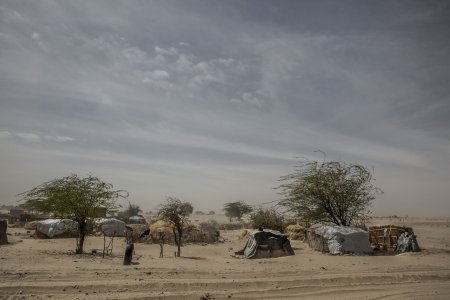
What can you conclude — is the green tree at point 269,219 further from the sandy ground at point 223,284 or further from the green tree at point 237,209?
the green tree at point 237,209

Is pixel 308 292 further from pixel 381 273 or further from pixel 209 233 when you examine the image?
pixel 209 233

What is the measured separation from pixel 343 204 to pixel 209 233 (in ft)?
35.3

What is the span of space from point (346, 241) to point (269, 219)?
28.7ft

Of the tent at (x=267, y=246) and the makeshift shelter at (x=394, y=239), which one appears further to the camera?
the makeshift shelter at (x=394, y=239)

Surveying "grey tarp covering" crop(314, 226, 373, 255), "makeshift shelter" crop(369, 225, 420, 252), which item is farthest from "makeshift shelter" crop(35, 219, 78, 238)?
"makeshift shelter" crop(369, 225, 420, 252)

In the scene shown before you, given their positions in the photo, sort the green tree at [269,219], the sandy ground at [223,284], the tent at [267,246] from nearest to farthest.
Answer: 1. the sandy ground at [223,284]
2. the tent at [267,246]
3. the green tree at [269,219]

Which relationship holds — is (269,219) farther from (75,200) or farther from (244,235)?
(75,200)

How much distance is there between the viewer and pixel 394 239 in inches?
856

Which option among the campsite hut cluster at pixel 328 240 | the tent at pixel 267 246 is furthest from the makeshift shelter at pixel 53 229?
the tent at pixel 267 246

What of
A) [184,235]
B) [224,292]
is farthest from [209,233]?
[224,292]

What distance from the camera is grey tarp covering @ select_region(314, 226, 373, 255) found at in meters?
19.5

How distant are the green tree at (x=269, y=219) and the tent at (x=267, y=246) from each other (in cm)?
771

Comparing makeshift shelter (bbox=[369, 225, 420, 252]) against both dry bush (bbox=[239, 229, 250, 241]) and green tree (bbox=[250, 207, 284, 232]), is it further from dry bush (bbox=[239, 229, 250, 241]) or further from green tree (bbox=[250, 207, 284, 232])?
dry bush (bbox=[239, 229, 250, 241])

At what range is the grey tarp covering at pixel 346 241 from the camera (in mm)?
19547
